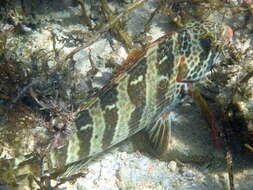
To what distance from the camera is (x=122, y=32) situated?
16.4 feet

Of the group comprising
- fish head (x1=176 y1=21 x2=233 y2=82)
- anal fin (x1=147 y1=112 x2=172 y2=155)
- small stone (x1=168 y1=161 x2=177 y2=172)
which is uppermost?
fish head (x1=176 y1=21 x2=233 y2=82)

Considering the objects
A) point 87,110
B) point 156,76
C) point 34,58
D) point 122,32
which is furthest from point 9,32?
point 156,76

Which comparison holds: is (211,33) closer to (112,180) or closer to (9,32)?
(112,180)

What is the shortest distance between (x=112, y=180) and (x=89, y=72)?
173 cm

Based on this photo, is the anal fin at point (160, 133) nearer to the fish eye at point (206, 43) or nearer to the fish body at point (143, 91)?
the fish body at point (143, 91)

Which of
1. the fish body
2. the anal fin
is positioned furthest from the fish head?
the anal fin

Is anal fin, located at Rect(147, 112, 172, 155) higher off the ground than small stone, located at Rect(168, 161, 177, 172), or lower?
higher

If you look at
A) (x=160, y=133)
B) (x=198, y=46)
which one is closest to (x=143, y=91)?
(x=160, y=133)

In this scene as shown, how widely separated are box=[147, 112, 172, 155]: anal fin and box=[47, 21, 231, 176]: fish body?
69mm

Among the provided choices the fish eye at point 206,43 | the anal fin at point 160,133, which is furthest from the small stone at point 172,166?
the fish eye at point 206,43

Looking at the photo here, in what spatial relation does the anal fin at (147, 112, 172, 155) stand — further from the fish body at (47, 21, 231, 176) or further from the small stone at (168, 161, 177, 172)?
the small stone at (168, 161, 177, 172)

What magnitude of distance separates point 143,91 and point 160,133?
75 centimetres

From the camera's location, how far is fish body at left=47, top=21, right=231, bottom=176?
343cm

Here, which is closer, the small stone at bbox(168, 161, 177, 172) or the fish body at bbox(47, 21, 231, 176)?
the fish body at bbox(47, 21, 231, 176)
